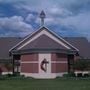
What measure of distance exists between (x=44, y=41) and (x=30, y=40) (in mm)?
3231

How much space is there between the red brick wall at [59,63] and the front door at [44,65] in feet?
2.19

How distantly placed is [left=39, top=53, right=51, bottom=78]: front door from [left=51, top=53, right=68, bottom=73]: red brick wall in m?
0.67

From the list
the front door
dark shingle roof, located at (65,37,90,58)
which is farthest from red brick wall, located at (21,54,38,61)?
dark shingle roof, located at (65,37,90,58)

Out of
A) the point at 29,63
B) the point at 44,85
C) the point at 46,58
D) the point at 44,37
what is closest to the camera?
the point at 44,85

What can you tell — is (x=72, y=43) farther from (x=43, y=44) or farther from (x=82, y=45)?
(x=43, y=44)

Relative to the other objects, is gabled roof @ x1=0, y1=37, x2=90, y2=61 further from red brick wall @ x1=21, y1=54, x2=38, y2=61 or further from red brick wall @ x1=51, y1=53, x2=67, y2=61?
red brick wall @ x1=51, y1=53, x2=67, y2=61

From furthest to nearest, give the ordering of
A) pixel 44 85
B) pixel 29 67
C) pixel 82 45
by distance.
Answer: pixel 82 45, pixel 29 67, pixel 44 85

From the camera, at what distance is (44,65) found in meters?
58.5

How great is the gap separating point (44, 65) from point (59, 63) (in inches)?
107

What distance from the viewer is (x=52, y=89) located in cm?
3130

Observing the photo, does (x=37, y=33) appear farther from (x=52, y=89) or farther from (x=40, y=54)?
(x=52, y=89)

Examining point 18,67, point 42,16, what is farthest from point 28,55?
point 42,16

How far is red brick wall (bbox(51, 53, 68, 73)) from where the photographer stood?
58531 millimetres

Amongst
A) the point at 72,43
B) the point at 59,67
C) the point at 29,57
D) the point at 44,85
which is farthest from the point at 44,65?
the point at 44,85
